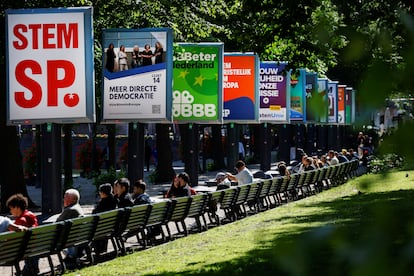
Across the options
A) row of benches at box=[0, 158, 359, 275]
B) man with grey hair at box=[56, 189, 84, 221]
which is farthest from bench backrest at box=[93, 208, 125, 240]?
man with grey hair at box=[56, 189, 84, 221]

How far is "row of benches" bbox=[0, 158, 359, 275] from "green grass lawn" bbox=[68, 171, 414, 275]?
0.41m

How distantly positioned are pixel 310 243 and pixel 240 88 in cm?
3025

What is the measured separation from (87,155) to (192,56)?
62.0 feet

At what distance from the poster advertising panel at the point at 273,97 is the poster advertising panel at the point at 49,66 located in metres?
15.7

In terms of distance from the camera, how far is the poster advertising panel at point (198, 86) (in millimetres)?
28250

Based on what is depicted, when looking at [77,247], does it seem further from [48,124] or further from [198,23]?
[198,23]

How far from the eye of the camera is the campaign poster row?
2041 centimetres

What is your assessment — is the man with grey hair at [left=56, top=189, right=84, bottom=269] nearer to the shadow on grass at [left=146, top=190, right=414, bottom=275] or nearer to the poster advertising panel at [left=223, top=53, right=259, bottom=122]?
the shadow on grass at [left=146, top=190, right=414, bottom=275]

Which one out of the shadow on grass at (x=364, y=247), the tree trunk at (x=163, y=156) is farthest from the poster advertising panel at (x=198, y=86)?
the shadow on grass at (x=364, y=247)

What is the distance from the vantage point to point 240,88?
32.1 m

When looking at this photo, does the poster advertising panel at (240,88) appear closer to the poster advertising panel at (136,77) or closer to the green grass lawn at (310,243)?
the green grass lawn at (310,243)

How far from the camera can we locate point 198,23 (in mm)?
28938

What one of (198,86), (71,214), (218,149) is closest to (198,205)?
(71,214)

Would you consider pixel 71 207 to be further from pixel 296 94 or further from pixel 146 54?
pixel 296 94
